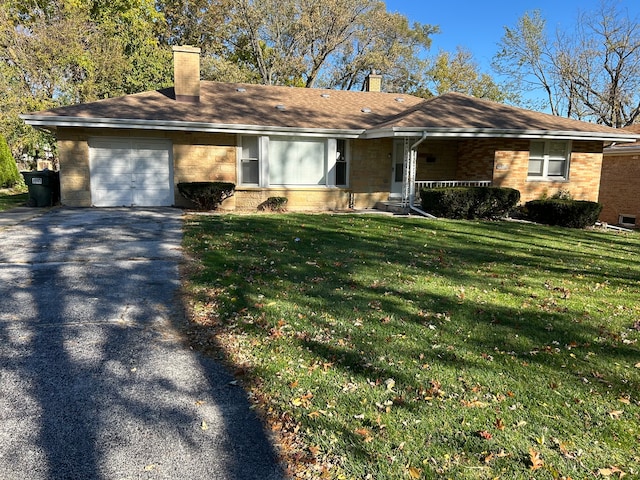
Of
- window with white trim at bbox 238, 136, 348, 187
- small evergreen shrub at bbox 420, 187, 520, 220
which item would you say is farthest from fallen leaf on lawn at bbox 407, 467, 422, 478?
window with white trim at bbox 238, 136, 348, 187

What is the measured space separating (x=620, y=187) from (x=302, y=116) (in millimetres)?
13092

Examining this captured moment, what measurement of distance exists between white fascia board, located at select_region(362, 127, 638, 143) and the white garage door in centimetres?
655

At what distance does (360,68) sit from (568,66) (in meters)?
14.4

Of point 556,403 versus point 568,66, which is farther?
point 568,66

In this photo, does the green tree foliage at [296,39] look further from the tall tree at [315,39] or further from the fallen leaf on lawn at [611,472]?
the fallen leaf on lawn at [611,472]

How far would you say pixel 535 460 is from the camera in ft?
8.15

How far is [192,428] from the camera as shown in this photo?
2.74 m

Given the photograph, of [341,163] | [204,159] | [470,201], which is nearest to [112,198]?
[204,159]

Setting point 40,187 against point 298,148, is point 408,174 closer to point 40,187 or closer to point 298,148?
point 298,148

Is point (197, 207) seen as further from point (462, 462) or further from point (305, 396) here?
point (462, 462)

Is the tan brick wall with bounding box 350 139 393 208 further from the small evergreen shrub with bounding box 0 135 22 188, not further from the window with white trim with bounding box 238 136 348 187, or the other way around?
the small evergreen shrub with bounding box 0 135 22 188

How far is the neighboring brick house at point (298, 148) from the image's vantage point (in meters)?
13.0

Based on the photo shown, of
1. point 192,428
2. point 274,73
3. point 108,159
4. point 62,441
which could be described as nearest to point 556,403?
point 192,428

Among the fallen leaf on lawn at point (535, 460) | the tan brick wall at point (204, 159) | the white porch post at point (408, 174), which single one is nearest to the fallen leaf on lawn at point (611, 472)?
the fallen leaf on lawn at point (535, 460)
